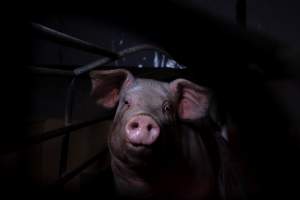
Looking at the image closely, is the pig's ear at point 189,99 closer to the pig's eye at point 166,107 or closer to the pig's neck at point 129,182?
the pig's eye at point 166,107

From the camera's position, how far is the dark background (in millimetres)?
743

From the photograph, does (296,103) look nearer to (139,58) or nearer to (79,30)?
(139,58)

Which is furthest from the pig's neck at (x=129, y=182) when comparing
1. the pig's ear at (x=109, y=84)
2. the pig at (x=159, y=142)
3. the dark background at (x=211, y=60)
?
the dark background at (x=211, y=60)

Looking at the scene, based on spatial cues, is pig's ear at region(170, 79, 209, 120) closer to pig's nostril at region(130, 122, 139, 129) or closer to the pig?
the pig

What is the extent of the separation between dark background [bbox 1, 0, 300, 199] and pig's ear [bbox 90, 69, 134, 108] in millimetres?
187

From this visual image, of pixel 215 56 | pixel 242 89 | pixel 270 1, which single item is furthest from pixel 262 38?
pixel 270 1

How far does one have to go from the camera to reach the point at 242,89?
40.8 inches

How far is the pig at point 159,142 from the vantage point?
49.3 inches

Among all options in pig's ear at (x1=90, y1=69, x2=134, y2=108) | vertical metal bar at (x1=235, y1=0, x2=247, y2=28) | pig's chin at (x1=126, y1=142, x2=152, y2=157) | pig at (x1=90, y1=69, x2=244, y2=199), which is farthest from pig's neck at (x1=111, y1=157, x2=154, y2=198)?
vertical metal bar at (x1=235, y1=0, x2=247, y2=28)

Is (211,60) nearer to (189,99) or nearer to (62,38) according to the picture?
(62,38)

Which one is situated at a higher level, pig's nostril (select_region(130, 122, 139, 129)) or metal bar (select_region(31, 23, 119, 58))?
metal bar (select_region(31, 23, 119, 58))

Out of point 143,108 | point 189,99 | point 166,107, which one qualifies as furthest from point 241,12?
point 143,108

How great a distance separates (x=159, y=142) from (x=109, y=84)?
0.41 meters

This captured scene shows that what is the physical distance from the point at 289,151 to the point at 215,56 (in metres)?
0.62
